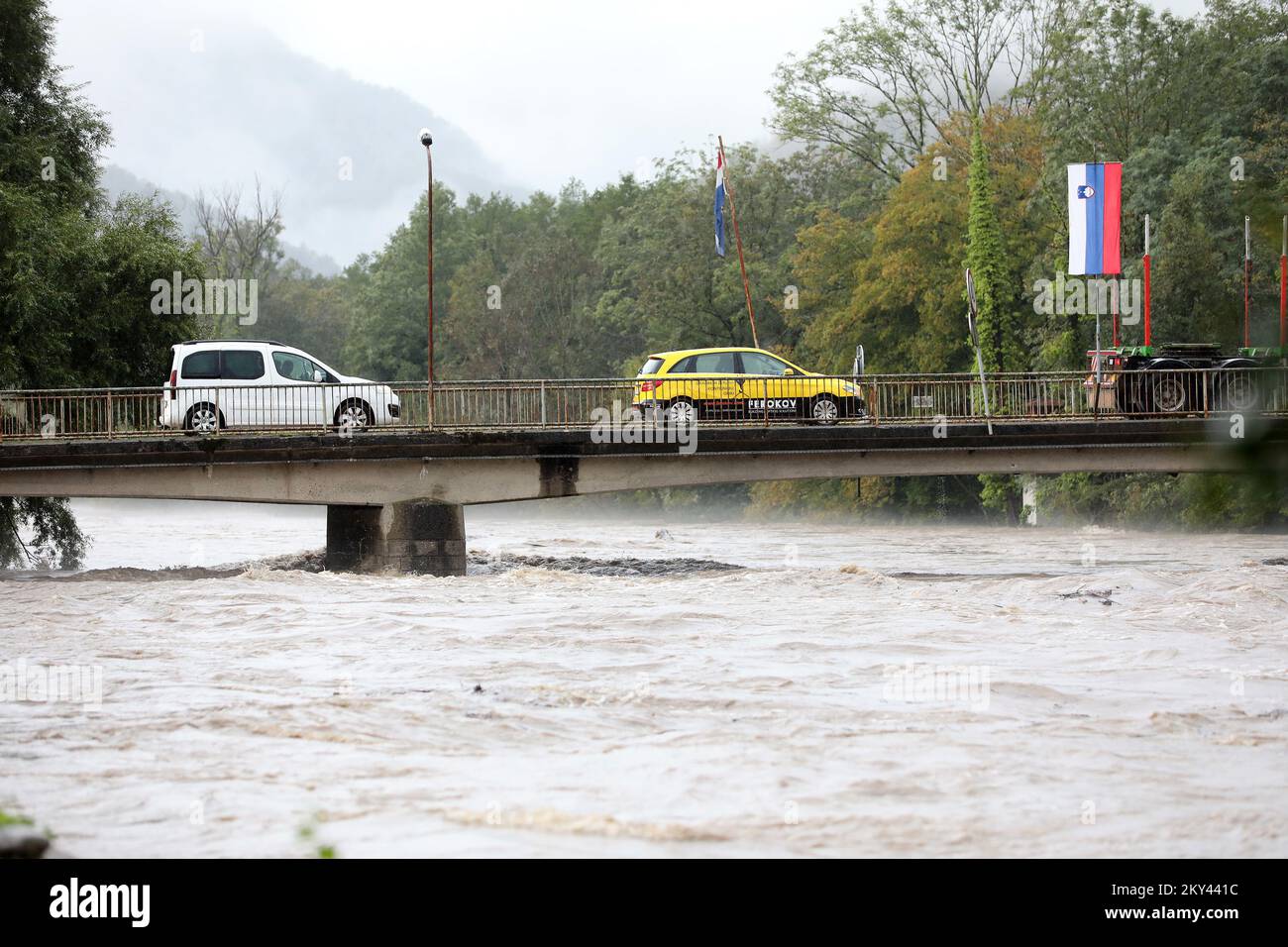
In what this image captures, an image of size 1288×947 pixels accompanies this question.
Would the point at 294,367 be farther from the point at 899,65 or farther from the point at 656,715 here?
the point at 899,65

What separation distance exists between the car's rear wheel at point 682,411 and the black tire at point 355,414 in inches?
238

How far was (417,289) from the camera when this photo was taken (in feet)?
310

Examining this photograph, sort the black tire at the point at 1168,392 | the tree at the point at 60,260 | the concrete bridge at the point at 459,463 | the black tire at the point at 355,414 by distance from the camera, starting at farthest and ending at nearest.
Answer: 1. the tree at the point at 60,260
2. the black tire at the point at 1168,392
3. the black tire at the point at 355,414
4. the concrete bridge at the point at 459,463

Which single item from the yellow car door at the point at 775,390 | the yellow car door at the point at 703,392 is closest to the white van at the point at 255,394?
the yellow car door at the point at 703,392

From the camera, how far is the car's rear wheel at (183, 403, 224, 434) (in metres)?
30.4

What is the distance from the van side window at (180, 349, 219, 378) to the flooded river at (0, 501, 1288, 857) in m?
4.20

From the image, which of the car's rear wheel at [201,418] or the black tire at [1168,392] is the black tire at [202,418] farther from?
the black tire at [1168,392]

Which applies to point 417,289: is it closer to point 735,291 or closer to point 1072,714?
point 735,291

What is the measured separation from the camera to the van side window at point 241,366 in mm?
31250

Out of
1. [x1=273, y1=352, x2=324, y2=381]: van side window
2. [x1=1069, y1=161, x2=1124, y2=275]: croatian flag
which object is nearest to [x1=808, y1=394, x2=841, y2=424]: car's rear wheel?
[x1=1069, y1=161, x2=1124, y2=275]: croatian flag

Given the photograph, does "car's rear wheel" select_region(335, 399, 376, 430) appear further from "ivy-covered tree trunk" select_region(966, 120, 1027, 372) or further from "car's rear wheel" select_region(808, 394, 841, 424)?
"ivy-covered tree trunk" select_region(966, 120, 1027, 372)

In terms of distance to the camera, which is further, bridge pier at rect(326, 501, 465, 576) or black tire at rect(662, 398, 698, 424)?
black tire at rect(662, 398, 698, 424)

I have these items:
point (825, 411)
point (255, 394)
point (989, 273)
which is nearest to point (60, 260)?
point (255, 394)

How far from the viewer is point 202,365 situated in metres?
31.1
